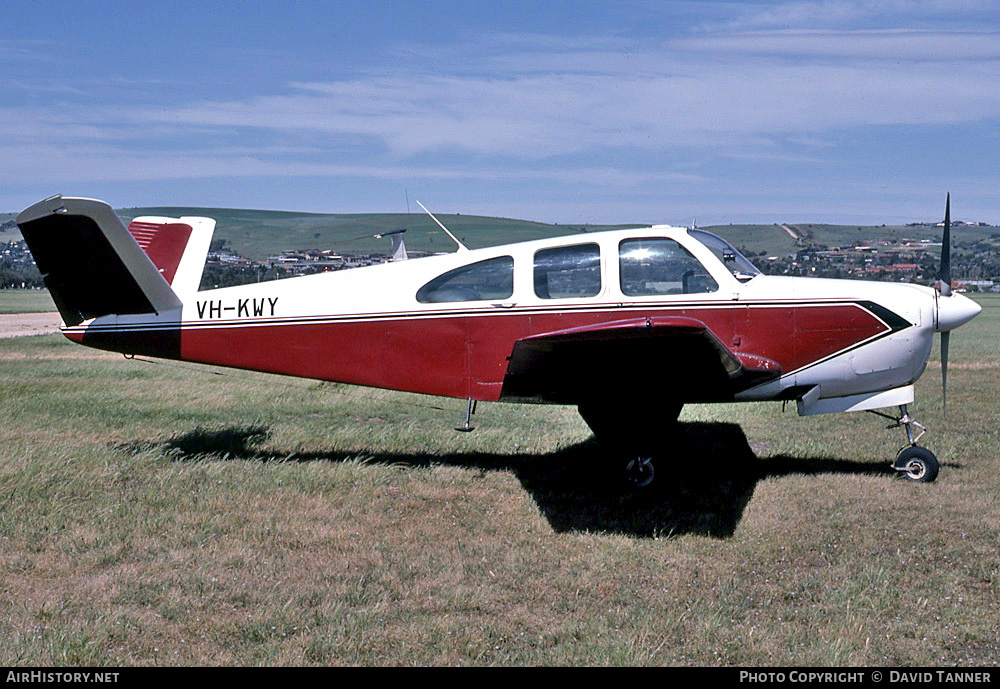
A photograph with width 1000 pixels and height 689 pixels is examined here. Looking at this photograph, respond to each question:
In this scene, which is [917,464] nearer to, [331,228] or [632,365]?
[632,365]

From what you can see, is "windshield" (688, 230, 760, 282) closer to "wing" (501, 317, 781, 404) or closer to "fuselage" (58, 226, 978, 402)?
"fuselage" (58, 226, 978, 402)

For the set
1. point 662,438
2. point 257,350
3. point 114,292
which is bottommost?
point 662,438

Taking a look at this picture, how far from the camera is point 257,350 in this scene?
26.2 feet

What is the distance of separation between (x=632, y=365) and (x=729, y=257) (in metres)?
1.66

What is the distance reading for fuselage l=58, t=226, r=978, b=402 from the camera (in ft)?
23.2

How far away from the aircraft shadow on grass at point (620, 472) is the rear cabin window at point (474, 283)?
1798mm

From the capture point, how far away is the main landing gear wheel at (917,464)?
7.25 m

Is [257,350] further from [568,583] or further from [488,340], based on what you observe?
[568,583]

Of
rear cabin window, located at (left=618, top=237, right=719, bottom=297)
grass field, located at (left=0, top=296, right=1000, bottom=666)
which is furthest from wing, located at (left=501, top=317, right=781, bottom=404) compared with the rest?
grass field, located at (left=0, top=296, right=1000, bottom=666)

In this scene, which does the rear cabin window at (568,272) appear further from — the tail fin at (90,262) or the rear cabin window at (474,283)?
the tail fin at (90,262)

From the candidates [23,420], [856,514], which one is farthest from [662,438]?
[23,420]

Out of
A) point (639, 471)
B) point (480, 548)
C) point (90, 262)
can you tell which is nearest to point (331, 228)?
point (90, 262)

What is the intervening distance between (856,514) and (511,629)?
3.35 m

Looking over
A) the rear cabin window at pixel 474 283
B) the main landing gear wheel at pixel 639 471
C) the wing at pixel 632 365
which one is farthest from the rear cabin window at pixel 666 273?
the main landing gear wheel at pixel 639 471
